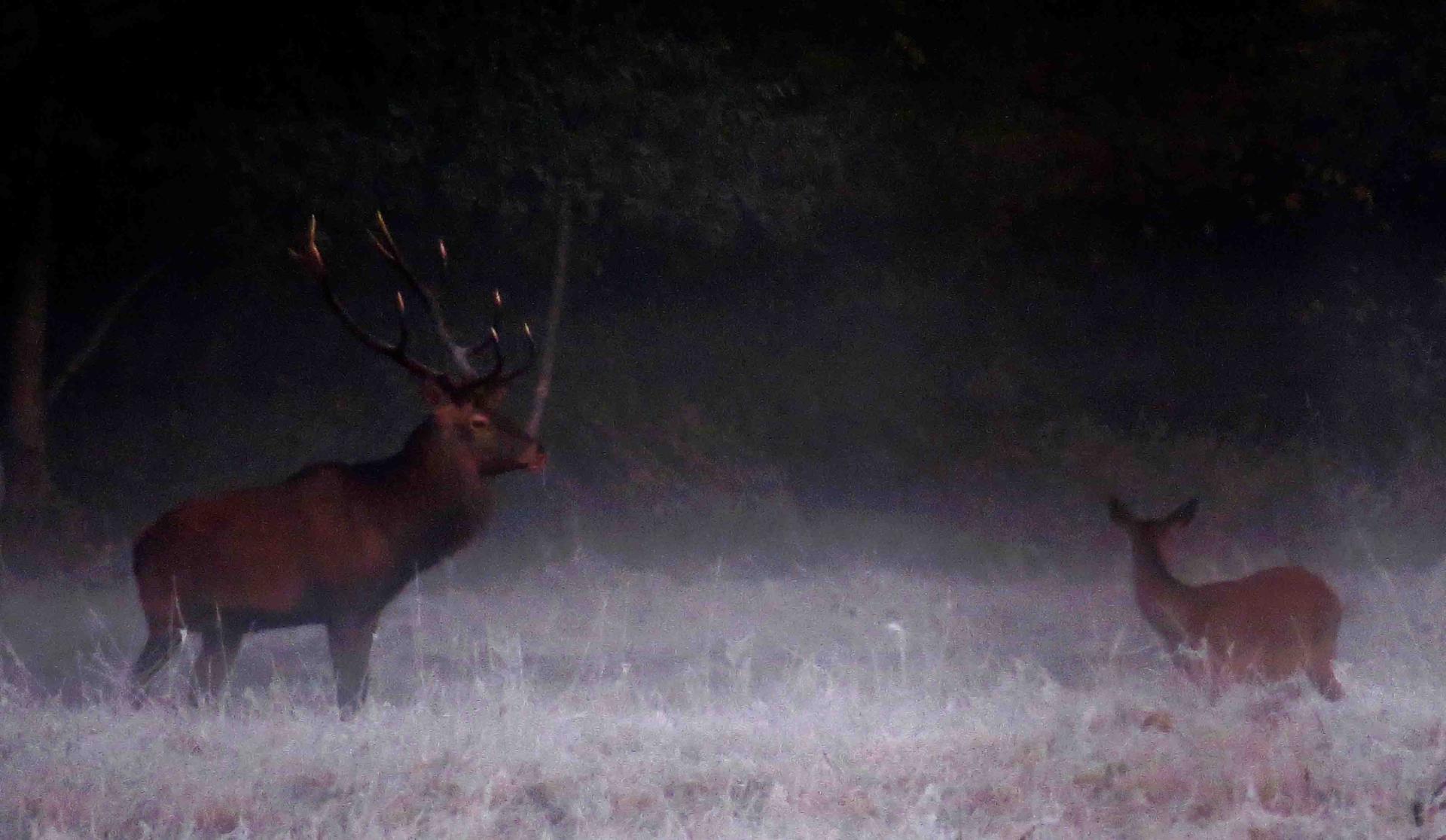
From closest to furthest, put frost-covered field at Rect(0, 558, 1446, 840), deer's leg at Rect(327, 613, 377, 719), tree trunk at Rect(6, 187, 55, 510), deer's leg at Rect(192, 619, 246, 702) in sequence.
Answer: frost-covered field at Rect(0, 558, 1446, 840) < deer's leg at Rect(327, 613, 377, 719) < deer's leg at Rect(192, 619, 246, 702) < tree trunk at Rect(6, 187, 55, 510)

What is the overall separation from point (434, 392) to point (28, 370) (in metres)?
5.46

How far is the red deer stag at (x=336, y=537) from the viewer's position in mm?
7211

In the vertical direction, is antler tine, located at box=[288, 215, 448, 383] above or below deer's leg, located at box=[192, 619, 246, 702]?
above

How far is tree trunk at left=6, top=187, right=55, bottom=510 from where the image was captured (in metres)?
11.5

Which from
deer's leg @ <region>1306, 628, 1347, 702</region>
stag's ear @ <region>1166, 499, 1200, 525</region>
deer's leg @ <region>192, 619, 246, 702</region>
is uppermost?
stag's ear @ <region>1166, 499, 1200, 525</region>

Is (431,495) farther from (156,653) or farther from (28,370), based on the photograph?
(28,370)

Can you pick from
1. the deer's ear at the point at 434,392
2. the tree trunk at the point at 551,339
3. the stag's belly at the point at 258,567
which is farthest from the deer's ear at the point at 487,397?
the tree trunk at the point at 551,339

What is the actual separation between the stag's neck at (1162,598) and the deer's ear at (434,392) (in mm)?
3399

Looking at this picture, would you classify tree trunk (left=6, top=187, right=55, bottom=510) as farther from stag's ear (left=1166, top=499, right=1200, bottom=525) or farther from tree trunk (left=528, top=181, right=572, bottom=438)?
stag's ear (left=1166, top=499, right=1200, bottom=525)

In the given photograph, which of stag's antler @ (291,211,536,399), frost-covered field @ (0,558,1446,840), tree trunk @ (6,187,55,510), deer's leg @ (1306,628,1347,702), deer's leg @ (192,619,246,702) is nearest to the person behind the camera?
frost-covered field @ (0,558,1446,840)

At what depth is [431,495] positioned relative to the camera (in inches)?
298

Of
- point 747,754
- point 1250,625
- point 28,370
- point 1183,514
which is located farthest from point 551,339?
point 747,754

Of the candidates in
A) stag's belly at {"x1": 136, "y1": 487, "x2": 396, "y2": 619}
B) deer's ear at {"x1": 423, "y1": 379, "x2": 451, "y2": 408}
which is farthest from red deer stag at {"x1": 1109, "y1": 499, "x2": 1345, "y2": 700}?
stag's belly at {"x1": 136, "y1": 487, "x2": 396, "y2": 619}

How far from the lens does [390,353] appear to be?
7379 mm
